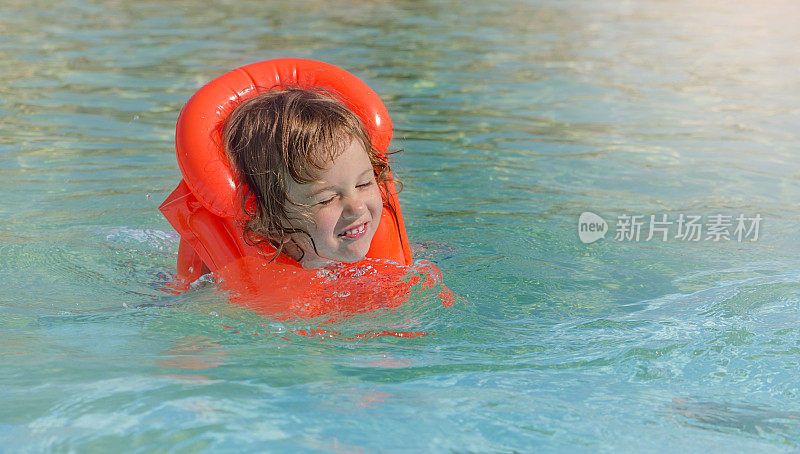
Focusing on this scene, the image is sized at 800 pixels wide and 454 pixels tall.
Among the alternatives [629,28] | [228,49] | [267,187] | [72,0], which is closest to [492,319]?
[267,187]

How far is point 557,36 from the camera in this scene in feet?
39.7

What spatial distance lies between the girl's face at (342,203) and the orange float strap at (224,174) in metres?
0.32

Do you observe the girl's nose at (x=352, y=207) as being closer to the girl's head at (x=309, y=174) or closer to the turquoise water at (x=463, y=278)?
the girl's head at (x=309, y=174)

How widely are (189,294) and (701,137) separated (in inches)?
186

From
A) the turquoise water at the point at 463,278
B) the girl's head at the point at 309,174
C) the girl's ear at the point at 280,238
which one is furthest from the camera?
the girl's ear at the point at 280,238

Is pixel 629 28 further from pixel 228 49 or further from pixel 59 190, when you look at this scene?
pixel 59 190

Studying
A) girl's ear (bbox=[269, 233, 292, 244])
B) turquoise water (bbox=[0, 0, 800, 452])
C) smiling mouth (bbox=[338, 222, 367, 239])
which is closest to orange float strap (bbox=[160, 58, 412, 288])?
girl's ear (bbox=[269, 233, 292, 244])

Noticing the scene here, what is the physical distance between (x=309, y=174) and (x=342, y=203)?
16 centimetres

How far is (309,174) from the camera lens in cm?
303

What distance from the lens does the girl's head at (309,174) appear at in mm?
3037

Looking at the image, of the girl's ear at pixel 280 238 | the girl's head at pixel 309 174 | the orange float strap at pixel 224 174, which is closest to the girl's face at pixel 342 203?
the girl's head at pixel 309 174

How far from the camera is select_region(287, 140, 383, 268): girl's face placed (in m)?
3.04

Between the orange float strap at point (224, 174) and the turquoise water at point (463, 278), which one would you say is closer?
the turquoise water at point (463, 278)

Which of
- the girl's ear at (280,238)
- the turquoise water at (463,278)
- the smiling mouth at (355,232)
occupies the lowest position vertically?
the turquoise water at (463,278)
